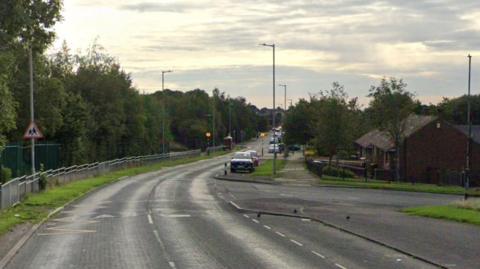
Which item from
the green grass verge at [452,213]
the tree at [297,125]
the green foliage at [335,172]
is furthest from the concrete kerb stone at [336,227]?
the tree at [297,125]

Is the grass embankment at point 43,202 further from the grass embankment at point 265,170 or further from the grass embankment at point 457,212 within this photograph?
the grass embankment at point 457,212

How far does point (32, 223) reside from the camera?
78.0 ft

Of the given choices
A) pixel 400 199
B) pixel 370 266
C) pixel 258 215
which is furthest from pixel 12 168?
pixel 370 266

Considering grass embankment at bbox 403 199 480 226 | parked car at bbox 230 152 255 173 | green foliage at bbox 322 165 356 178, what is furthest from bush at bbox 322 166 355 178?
grass embankment at bbox 403 199 480 226

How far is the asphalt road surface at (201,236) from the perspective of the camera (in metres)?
15.9

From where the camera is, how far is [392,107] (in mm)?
59156

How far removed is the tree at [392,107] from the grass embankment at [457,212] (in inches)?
1129

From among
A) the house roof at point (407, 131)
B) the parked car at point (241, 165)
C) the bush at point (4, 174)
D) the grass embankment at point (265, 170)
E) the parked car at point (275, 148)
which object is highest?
the house roof at point (407, 131)

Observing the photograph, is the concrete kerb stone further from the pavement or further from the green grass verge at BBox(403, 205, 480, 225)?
the green grass verge at BBox(403, 205, 480, 225)

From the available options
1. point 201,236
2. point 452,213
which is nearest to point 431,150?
point 452,213

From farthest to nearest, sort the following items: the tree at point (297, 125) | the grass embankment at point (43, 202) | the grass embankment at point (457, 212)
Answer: the tree at point (297, 125)
the grass embankment at point (457, 212)
the grass embankment at point (43, 202)

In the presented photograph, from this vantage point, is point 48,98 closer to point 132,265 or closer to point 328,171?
point 328,171

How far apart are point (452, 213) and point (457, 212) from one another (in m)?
0.34

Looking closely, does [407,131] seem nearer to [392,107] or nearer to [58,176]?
[392,107]
